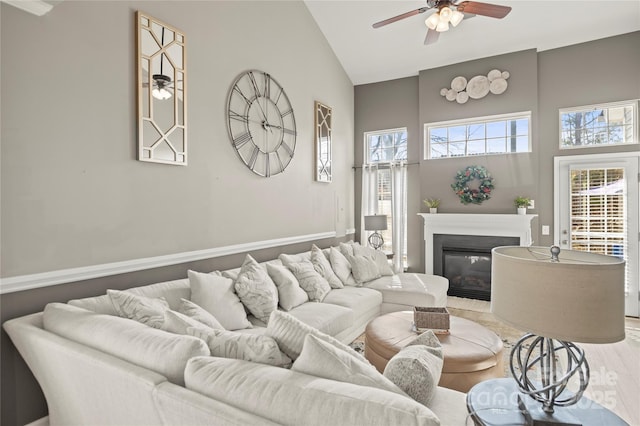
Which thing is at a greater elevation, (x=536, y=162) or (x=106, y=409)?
(x=536, y=162)

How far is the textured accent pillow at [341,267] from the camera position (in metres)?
4.05

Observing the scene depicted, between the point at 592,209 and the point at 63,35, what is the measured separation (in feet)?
18.6

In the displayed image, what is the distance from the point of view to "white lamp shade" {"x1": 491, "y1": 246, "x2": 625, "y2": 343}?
101cm

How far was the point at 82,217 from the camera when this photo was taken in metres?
2.28

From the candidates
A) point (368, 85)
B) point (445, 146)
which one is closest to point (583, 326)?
point (445, 146)

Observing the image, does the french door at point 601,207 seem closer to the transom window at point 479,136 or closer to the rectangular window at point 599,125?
the rectangular window at point 599,125

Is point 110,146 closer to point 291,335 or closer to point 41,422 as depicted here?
point 41,422

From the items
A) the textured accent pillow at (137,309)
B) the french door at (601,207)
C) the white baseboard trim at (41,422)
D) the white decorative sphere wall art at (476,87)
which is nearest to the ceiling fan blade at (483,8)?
the white decorative sphere wall art at (476,87)

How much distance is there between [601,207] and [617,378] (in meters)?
2.48

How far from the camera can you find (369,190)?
586cm

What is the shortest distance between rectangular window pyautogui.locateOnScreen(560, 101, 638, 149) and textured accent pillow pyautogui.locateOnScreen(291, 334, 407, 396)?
Result: 15.8ft

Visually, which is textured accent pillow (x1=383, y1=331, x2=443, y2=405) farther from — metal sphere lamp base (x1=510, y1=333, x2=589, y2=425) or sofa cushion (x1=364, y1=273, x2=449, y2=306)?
sofa cushion (x1=364, y1=273, x2=449, y2=306)

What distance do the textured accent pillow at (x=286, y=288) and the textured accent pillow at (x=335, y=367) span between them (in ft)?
5.91

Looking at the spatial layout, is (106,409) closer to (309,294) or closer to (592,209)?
(309,294)
